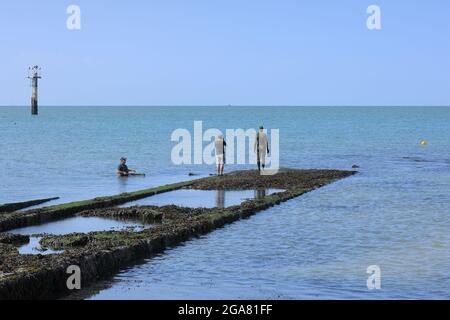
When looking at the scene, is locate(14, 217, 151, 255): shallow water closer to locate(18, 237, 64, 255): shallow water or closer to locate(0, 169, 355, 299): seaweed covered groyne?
locate(18, 237, 64, 255): shallow water

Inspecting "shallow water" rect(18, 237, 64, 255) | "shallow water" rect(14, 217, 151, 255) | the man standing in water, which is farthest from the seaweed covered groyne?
the man standing in water

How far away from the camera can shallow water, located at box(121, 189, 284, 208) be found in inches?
1147

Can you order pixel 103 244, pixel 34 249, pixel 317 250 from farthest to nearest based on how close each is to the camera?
pixel 317 250 → pixel 34 249 → pixel 103 244

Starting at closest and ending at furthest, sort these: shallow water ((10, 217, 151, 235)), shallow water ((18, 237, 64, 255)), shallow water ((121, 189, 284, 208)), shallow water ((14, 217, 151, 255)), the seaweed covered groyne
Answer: the seaweed covered groyne
shallow water ((18, 237, 64, 255))
shallow water ((14, 217, 151, 255))
shallow water ((10, 217, 151, 235))
shallow water ((121, 189, 284, 208))

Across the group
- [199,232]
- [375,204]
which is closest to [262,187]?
[375,204]

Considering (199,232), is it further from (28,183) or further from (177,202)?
(28,183)

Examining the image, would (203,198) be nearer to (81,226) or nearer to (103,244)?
(81,226)

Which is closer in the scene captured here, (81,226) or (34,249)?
(34,249)

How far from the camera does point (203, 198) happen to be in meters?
31.4

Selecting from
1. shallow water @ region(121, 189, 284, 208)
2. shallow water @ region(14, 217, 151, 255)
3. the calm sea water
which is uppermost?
shallow water @ region(121, 189, 284, 208)

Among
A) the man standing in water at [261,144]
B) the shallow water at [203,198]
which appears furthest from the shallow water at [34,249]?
the man standing in water at [261,144]

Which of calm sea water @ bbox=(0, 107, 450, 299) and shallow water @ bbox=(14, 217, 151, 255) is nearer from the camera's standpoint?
calm sea water @ bbox=(0, 107, 450, 299)

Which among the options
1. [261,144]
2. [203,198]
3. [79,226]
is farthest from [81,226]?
[261,144]

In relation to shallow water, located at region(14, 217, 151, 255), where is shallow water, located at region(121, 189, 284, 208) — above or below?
above
